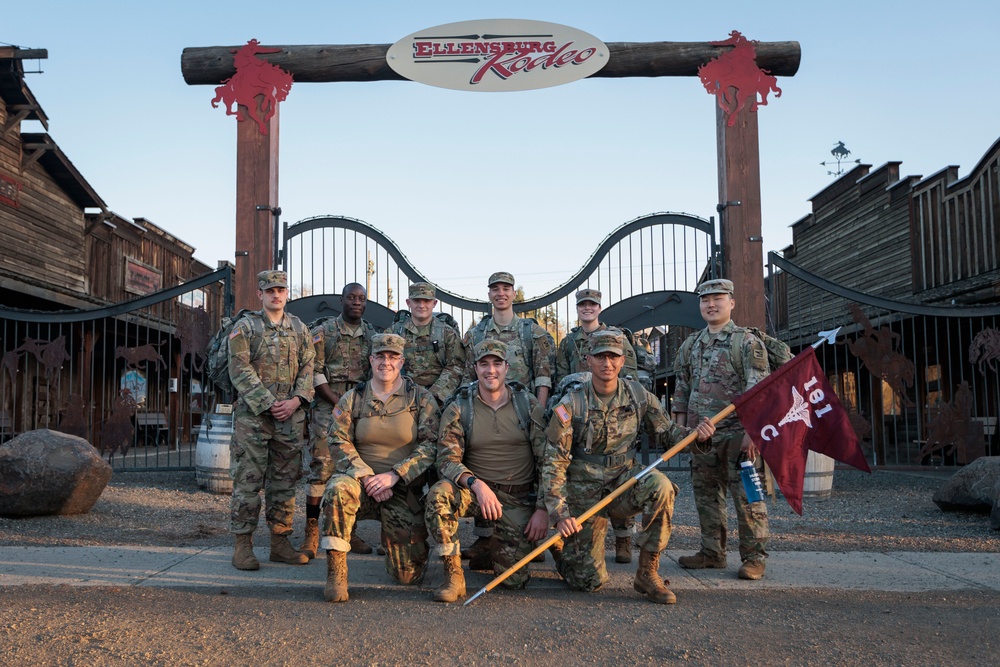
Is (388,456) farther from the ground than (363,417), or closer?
closer

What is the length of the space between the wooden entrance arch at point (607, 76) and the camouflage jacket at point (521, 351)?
254 cm

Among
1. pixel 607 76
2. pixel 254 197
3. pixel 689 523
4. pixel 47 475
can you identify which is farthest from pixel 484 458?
pixel 607 76

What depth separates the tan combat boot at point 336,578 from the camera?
425 centimetres

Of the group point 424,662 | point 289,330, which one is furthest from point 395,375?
point 424,662

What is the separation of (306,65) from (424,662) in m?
6.20

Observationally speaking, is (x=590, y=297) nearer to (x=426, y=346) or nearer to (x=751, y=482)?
(x=426, y=346)

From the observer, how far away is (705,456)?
5141 millimetres

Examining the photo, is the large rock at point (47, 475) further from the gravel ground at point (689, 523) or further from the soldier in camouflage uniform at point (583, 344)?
the soldier in camouflage uniform at point (583, 344)

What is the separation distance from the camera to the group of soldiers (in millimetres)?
4496

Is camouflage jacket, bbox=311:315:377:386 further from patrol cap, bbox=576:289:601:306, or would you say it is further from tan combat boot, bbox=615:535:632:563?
tan combat boot, bbox=615:535:632:563

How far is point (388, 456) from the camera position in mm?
4871

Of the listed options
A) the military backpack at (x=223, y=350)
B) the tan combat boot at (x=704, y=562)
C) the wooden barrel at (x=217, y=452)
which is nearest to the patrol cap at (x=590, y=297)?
the tan combat boot at (x=704, y=562)

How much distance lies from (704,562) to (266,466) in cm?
292

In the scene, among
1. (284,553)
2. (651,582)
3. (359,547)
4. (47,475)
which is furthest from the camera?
(47,475)
